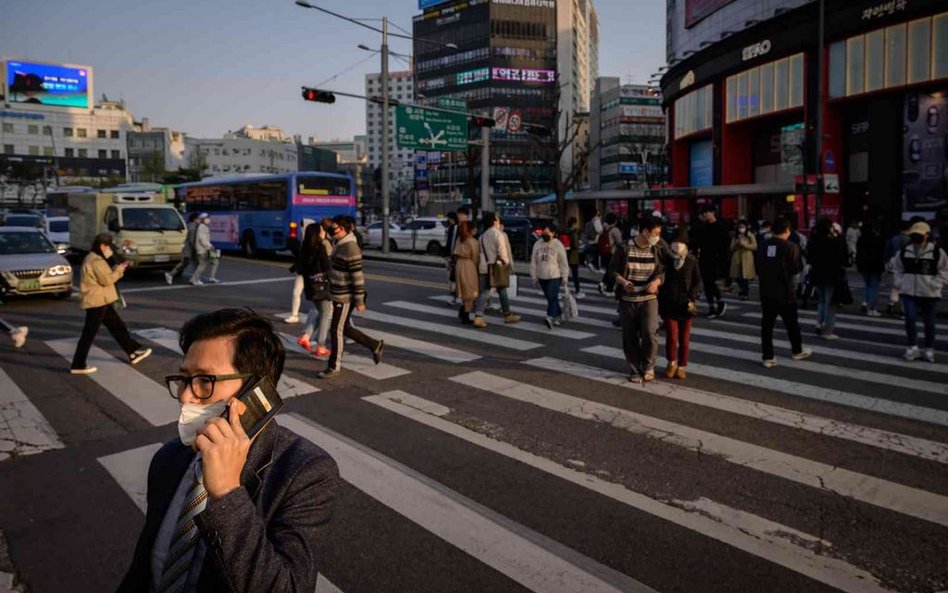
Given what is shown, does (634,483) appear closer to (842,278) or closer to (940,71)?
(842,278)

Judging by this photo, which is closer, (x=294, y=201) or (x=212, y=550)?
(x=212, y=550)

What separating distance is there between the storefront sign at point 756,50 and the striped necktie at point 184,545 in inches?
1451

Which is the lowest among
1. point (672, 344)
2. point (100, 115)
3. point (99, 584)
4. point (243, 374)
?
point (99, 584)

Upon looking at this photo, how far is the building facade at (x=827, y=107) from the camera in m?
26.3

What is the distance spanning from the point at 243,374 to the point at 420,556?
2335mm

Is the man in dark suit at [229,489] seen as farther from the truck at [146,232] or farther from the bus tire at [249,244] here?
the bus tire at [249,244]

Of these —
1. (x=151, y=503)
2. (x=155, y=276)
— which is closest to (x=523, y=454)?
(x=151, y=503)

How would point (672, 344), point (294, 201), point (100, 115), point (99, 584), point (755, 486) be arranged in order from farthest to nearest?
point (100, 115)
point (294, 201)
point (672, 344)
point (755, 486)
point (99, 584)

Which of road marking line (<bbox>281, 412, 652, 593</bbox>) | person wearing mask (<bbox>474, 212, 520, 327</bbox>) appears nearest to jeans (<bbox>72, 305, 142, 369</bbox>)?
road marking line (<bbox>281, 412, 652, 593</bbox>)

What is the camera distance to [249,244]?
2703cm

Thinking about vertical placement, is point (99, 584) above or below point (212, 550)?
below

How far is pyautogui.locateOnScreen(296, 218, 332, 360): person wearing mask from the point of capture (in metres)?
9.10

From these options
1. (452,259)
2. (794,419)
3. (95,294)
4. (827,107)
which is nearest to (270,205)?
(452,259)

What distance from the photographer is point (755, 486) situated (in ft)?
16.0
